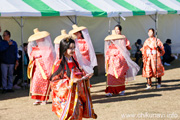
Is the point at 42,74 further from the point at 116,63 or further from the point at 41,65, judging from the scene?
the point at 116,63

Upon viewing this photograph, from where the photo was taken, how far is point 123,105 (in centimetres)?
703

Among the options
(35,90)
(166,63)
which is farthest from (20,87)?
(166,63)

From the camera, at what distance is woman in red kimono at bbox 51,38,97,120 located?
446cm

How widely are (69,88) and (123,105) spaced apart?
2832 mm

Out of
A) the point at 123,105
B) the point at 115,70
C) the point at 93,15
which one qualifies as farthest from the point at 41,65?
the point at 93,15

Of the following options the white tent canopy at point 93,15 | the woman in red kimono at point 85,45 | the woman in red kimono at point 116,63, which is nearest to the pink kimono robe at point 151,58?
the woman in red kimono at point 116,63

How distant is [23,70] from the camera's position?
30.2 feet

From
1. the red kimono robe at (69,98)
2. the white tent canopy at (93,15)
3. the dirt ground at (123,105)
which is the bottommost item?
the dirt ground at (123,105)

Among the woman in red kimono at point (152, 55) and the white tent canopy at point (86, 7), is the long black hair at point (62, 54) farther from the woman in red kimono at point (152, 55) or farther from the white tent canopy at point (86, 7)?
the woman in red kimono at point (152, 55)

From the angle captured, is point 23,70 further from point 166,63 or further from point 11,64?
point 166,63

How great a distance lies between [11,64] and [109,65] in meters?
2.61

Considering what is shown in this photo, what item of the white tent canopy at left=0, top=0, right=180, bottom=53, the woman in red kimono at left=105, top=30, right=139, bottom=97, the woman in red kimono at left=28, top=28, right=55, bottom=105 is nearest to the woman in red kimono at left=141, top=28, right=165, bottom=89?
the woman in red kimono at left=105, top=30, right=139, bottom=97

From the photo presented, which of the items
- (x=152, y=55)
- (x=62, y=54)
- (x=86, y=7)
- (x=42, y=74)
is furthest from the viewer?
(x=86, y=7)

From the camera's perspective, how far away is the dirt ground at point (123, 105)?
20.3ft
